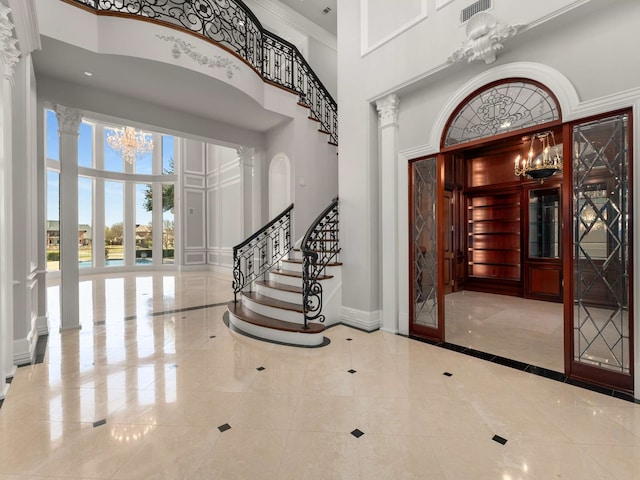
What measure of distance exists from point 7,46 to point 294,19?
7.09 meters

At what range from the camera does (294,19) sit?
8078 mm

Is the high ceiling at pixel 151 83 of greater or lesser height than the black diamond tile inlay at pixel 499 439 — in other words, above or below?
above

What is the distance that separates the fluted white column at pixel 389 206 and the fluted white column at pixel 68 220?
4.62 meters

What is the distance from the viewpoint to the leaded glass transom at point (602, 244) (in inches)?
99.7

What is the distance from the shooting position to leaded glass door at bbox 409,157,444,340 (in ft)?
12.6

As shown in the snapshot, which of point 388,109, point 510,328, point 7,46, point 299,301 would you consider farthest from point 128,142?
point 510,328

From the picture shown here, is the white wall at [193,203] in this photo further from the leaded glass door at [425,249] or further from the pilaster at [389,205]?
the leaded glass door at [425,249]

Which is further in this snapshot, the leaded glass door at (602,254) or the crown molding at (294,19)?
the crown molding at (294,19)

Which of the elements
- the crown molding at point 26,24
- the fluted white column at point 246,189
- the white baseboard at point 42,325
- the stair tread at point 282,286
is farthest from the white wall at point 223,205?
the crown molding at point 26,24

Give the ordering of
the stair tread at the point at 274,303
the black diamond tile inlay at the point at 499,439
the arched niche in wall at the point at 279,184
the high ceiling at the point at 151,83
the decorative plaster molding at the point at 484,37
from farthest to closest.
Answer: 1. the arched niche in wall at the point at 279,184
2. the stair tread at the point at 274,303
3. the high ceiling at the point at 151,83
4. the decorative plaster molding at the point at 484,37
5. the black diamond tile inlay at the point at 499,439

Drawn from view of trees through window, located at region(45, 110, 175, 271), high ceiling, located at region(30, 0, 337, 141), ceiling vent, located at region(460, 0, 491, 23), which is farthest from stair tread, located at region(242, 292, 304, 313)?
view of trees through window, located at region(45, 110, 175, 271)

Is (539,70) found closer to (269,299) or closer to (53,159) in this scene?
(269,299)

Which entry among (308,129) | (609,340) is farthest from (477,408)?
(308,129)

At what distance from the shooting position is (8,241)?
280 cm
